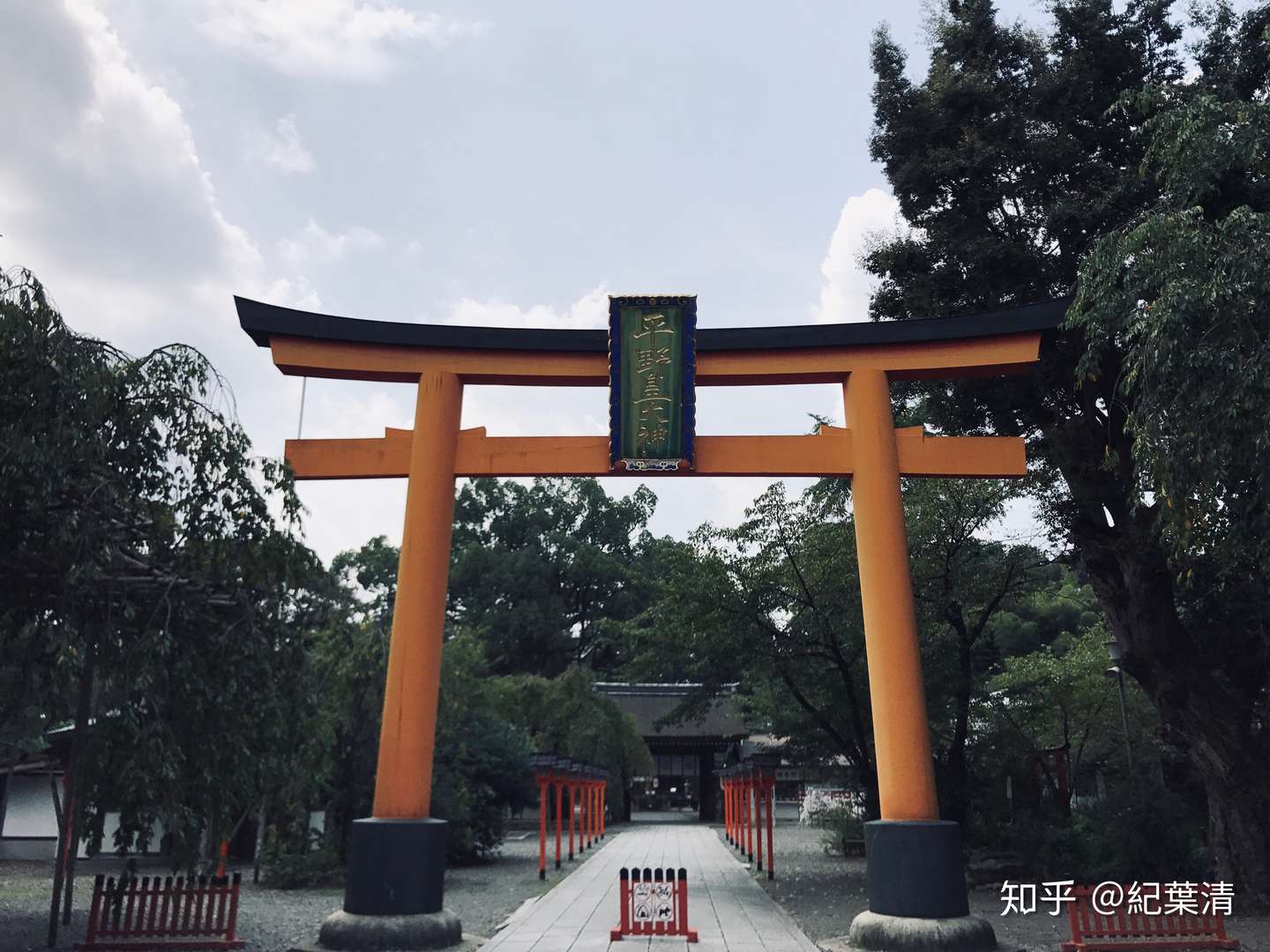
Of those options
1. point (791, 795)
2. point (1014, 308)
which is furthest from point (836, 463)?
point (791, 795)

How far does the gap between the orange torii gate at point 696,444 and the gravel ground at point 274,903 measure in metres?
2.50

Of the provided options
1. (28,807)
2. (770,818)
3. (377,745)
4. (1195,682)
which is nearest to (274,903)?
(377,745)

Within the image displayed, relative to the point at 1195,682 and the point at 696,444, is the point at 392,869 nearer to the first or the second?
the point at 696,444

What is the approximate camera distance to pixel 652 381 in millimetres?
10672

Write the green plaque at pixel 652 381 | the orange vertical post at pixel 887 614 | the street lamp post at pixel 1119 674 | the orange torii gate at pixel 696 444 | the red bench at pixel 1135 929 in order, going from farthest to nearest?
the street lamp post at pixel 1119 674
the green plaque at pixel 652 381
the orange torii gate at pixel 696 444
the orange vertical post at pixel 887 614
the red bench at pixel 1135 929

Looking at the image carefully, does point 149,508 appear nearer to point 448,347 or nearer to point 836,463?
point 448,347

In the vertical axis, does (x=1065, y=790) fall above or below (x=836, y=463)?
below

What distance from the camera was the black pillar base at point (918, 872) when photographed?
884 centimetres

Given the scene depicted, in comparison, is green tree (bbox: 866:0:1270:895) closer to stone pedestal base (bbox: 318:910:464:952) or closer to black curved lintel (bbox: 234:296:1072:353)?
black curved lintel (bbox: 234:296:1072:353)

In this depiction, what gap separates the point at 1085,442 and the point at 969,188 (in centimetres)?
471

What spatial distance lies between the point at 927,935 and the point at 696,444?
17.8 feet

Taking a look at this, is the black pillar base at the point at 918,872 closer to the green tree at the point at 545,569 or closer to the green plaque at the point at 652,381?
the green plaque at the point at 652,381

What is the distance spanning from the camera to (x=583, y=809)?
24.2 metres

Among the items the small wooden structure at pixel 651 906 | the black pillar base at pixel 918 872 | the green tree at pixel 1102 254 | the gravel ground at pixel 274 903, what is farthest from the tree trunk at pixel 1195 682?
the gravel ground at pixel 274 903
